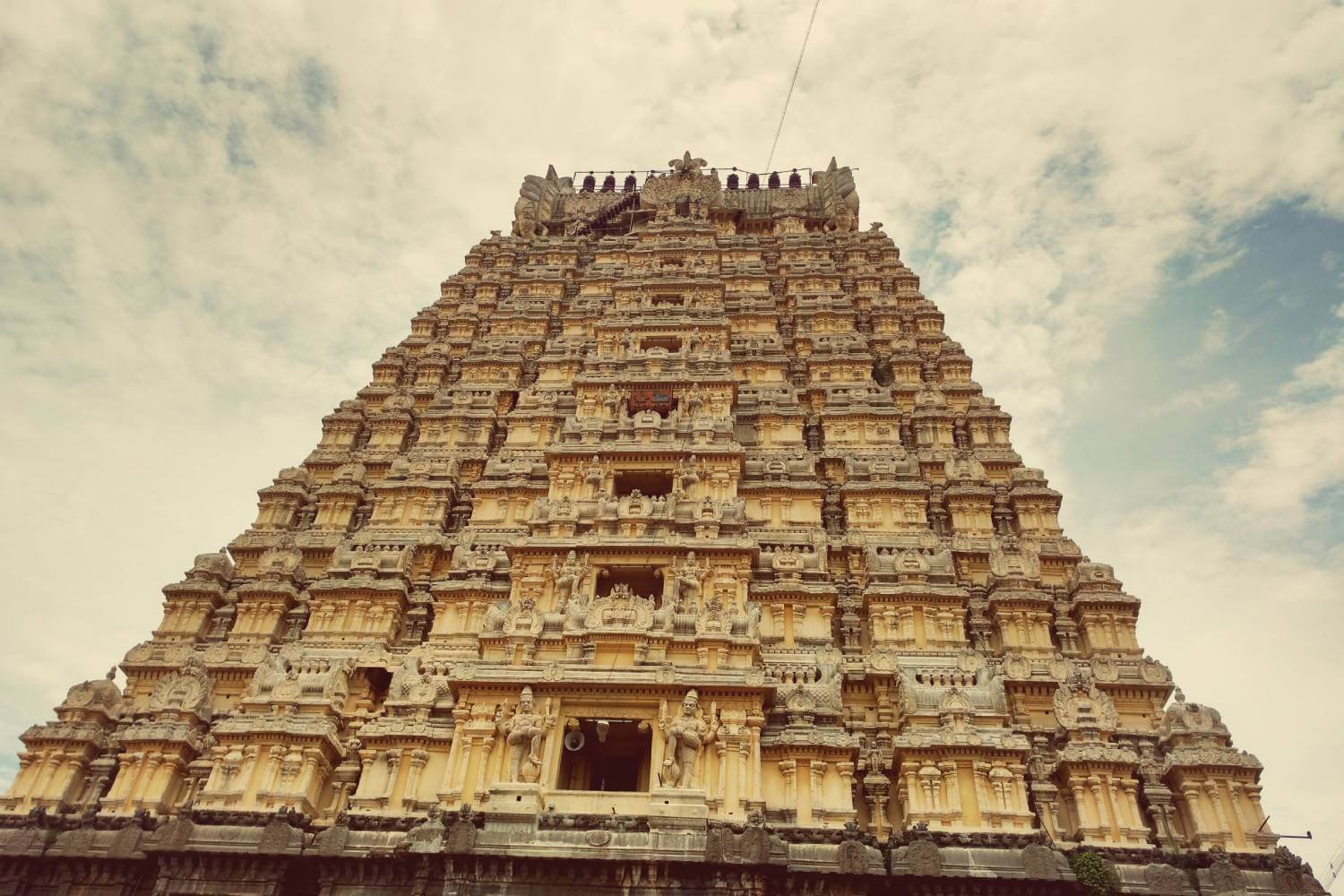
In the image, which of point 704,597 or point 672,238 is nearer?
point 704,597

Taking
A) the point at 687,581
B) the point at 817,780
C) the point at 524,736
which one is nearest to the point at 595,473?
the point at 687,581

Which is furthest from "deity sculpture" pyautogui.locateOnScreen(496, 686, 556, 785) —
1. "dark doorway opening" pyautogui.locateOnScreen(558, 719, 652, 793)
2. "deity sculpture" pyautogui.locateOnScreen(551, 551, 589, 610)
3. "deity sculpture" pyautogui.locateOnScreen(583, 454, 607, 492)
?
"deity sculpture" pyautogui.locateOnScreen(583, 454, 607, 492)

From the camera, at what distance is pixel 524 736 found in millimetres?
18609

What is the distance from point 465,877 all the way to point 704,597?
27.6ft

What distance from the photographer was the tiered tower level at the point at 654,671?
58.0 feet

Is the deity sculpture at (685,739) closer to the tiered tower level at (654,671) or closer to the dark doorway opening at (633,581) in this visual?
the tiered tower level at (654,671)

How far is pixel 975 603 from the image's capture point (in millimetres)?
23969

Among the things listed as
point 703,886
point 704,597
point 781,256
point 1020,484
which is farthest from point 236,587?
point 781,256

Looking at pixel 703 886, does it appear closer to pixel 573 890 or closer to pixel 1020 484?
pixel 573 890

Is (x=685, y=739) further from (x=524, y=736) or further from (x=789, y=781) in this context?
(x=524, y=736)

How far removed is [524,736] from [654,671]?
2.81 m

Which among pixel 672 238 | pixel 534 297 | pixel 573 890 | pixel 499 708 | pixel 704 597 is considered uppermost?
pixel 672 238

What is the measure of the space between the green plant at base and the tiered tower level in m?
0.16

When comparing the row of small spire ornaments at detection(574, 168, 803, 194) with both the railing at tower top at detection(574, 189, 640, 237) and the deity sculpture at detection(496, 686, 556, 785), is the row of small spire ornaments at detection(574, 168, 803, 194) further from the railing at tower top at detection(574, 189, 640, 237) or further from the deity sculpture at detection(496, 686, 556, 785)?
the deity sculpture at detection(496, 686, 556, 785)
